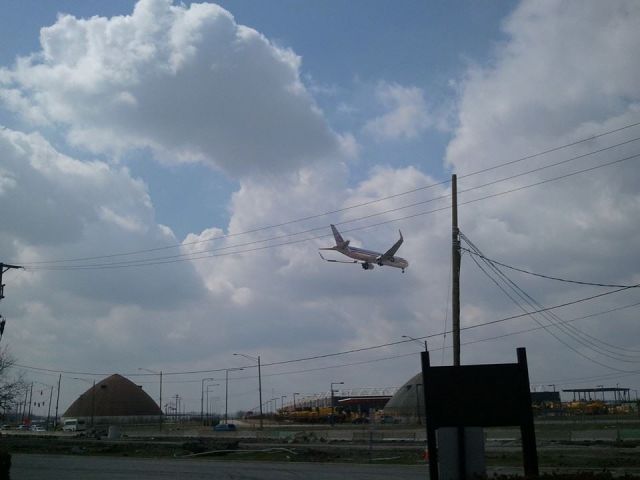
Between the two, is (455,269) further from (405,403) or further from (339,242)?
(405,403)

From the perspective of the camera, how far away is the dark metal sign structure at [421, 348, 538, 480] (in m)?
13.9

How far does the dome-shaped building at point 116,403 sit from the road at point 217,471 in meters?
140

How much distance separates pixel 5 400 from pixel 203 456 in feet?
63.7

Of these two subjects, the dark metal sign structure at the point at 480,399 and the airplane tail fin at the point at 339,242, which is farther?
the airplane tail fin at the point at 339,242

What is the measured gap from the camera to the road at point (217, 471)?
25812 mm

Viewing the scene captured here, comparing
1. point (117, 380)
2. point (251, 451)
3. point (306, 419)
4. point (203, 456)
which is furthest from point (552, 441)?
point (117, 380)

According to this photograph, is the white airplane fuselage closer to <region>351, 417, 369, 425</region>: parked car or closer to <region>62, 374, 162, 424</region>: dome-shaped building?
<region>351, 417, 369, 425</region>: parked car

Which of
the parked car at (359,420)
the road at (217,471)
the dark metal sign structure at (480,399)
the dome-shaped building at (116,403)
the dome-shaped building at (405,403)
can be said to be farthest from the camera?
the dome-shaped building at (116,403)

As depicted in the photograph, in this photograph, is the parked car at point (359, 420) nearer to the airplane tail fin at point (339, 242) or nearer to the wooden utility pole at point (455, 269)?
the airplane tail fin at point (339, 242)

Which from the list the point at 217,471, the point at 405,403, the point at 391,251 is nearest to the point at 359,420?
the point at 405,403

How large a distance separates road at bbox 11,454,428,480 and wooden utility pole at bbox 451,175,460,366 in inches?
200

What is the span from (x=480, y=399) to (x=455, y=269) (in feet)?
46.2

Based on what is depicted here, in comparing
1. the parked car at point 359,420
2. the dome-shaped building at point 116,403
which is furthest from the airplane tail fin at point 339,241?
the dome-shaped building at point 116,403

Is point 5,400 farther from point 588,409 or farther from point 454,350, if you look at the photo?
point 588,409
